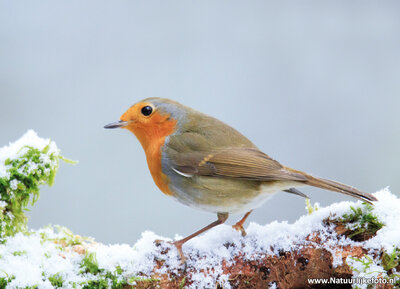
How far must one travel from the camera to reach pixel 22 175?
2303 millimetres

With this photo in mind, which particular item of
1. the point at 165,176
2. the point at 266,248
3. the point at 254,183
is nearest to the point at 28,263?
the point at 165,176

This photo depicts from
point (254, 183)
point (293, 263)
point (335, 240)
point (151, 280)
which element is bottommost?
point (151, 280)

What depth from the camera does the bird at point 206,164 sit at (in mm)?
2713

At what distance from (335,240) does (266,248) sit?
36 centimetres

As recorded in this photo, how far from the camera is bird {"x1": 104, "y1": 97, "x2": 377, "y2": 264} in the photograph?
8.90 feet

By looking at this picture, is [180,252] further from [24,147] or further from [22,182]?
[24,147]

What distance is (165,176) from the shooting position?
111 inches

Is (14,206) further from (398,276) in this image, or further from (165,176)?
(398,276)

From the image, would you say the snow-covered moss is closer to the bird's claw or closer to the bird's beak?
the bird's beak

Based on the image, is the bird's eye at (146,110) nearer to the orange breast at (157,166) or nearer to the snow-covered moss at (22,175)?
the orange breast at (157,166)

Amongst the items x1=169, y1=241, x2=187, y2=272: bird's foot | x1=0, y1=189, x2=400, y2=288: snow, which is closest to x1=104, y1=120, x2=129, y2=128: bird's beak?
x1=0, y1=189, x2=400, y2=288: snow

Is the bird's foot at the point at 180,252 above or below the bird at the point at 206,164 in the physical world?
below

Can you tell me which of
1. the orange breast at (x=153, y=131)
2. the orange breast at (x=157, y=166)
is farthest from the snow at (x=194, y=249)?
the orange breast at (x=153, y=131)

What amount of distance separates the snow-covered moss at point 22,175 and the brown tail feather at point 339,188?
152 centimetres
